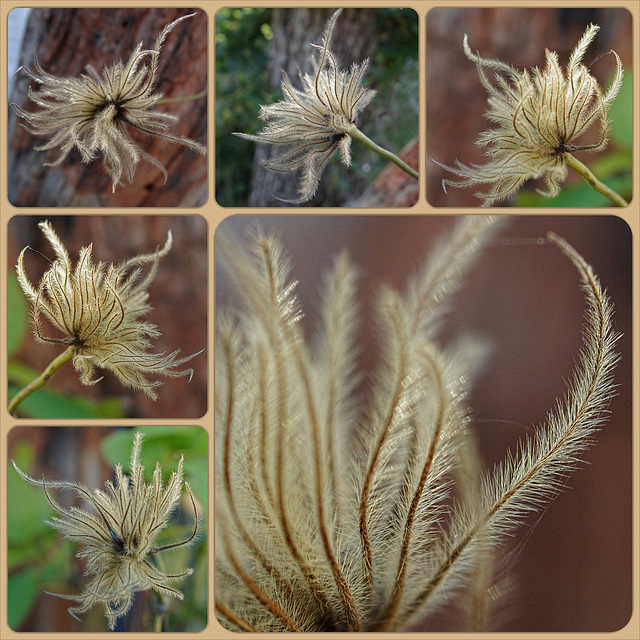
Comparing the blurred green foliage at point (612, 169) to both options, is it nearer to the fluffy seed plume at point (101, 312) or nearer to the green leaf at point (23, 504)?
the fluffy seed plume at point (101, 312)

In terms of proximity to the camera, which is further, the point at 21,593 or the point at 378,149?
the point at 21,593

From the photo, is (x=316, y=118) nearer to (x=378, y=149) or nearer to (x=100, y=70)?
(x=378, y=149)

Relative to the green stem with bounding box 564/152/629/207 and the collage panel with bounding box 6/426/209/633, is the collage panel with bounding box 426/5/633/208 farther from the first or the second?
the collage panel with bounding box 6/426/209/633

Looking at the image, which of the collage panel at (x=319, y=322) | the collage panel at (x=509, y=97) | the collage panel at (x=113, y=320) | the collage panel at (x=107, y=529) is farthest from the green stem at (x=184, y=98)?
the collage panel at (x=107, y=529)

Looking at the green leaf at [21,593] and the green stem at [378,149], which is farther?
the green leaf at [21,593]

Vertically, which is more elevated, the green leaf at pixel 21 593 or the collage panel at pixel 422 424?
the collage panel at pixel 422 424

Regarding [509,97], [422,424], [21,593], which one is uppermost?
[509,97]

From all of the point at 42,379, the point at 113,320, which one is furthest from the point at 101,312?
the point at 42,379
